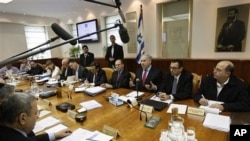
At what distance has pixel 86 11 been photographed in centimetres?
676

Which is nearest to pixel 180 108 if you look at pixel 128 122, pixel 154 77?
pixel 128 122

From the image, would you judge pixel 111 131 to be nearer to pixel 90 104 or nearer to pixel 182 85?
pixel 90 104

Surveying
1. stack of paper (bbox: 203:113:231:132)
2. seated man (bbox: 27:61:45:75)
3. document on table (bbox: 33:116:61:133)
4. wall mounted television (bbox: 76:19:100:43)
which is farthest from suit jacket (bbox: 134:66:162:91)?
wall mounted television (bbox: 76:19:100:43)

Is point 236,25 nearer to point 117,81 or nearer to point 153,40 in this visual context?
point 153,40

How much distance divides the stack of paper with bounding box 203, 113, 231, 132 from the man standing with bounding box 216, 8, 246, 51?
2.98 meters

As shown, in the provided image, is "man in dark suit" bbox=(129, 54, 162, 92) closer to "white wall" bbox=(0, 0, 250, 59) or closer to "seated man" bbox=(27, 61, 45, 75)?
"white wall" bbox=(0, 0, 250, 59)

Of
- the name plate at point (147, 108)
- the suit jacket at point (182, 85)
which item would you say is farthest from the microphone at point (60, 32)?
the suit jacket at point (182, 85)

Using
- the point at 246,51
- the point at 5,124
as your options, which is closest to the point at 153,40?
the point at 246,51

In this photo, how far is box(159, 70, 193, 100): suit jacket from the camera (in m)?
2.01

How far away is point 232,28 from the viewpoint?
12.4 ft

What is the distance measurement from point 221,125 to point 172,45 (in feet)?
12.7

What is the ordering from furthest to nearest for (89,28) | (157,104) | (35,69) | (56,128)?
(89,28) → (35,69) → (157,104) → (56,128)

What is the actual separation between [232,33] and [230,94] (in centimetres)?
254

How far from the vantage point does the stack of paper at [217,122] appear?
127 centimetres
